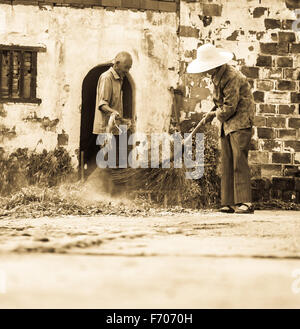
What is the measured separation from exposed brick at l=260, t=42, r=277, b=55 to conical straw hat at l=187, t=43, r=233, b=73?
2058 millimetres

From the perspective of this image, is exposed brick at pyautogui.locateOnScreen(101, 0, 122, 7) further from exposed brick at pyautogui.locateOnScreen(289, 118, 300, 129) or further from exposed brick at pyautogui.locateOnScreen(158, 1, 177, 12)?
exposed brick at pyautogui.locateOnScreen(289, 118, 300, 129)

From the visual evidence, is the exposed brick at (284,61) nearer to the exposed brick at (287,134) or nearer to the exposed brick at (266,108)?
the exposed brick at (266,108)

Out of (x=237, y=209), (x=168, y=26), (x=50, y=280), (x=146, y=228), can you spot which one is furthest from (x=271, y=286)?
(x=168, y=26)

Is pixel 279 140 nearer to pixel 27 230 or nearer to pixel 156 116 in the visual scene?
pixel 156 116

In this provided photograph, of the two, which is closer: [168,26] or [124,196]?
[124,196]

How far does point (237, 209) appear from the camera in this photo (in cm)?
564

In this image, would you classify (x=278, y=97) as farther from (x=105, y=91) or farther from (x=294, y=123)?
(x=105, y=91)

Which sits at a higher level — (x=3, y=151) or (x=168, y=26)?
(x=168, y=26)

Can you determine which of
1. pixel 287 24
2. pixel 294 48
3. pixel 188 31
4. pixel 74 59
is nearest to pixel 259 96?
pixel 294 48

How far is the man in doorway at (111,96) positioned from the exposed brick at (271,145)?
216cm

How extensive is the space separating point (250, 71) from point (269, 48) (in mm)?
461

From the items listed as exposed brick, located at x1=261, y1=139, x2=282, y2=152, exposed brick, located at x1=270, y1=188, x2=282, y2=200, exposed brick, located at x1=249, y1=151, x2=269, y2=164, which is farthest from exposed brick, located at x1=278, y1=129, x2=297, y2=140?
exposed brick, located at x1=270, y1=188, x2=282, y2=200

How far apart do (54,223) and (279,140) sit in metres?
4.07
